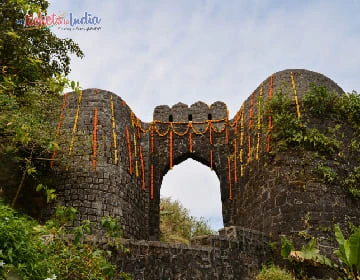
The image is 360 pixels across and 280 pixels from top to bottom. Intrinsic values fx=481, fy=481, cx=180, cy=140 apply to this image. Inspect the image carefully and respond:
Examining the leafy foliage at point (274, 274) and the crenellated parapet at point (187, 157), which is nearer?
the leafy foliage at point (274, 274)

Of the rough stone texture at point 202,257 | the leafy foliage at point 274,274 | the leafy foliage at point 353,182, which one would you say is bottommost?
the leafy foliage at point 274,274

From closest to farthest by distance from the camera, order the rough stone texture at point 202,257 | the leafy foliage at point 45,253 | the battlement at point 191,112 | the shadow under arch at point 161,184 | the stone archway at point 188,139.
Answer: the leafy foliage at point 45,253, the rough stone texture at point 202,257, the shadow under arch at point 161,184, the stone archway at point 188,139, the battlement at point 191,112

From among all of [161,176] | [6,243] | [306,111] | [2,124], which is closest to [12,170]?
[2,124]

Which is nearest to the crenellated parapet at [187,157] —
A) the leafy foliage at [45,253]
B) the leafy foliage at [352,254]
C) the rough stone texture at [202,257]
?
the rough stone texture at [202,257]

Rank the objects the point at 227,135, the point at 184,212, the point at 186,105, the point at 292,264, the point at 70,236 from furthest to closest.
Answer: the point at 184,212 → the point at 186,105 → the point at 227,135 → the point at 292,264 → the point at 70,236

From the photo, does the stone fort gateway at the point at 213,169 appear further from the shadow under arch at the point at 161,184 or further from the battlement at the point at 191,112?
the battlement at the point at 191,112

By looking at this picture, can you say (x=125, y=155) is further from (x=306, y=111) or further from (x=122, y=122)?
(x=306, y=111)

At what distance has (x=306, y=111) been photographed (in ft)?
41.9

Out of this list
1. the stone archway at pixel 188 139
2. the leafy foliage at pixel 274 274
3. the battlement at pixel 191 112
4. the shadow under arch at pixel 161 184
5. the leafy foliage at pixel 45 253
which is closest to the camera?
the leafy foliage at pixel 45 253

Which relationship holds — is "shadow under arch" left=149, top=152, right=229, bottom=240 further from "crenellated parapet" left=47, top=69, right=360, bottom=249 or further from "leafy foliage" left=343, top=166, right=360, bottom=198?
"leafy foliage" left=343, top=166, right=360, bottom=198

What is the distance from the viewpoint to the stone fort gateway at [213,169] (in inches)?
421

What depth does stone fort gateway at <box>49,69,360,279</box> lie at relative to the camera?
35.1ft

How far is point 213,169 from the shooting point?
16109 millimetres

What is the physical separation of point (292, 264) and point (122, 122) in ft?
20.9
